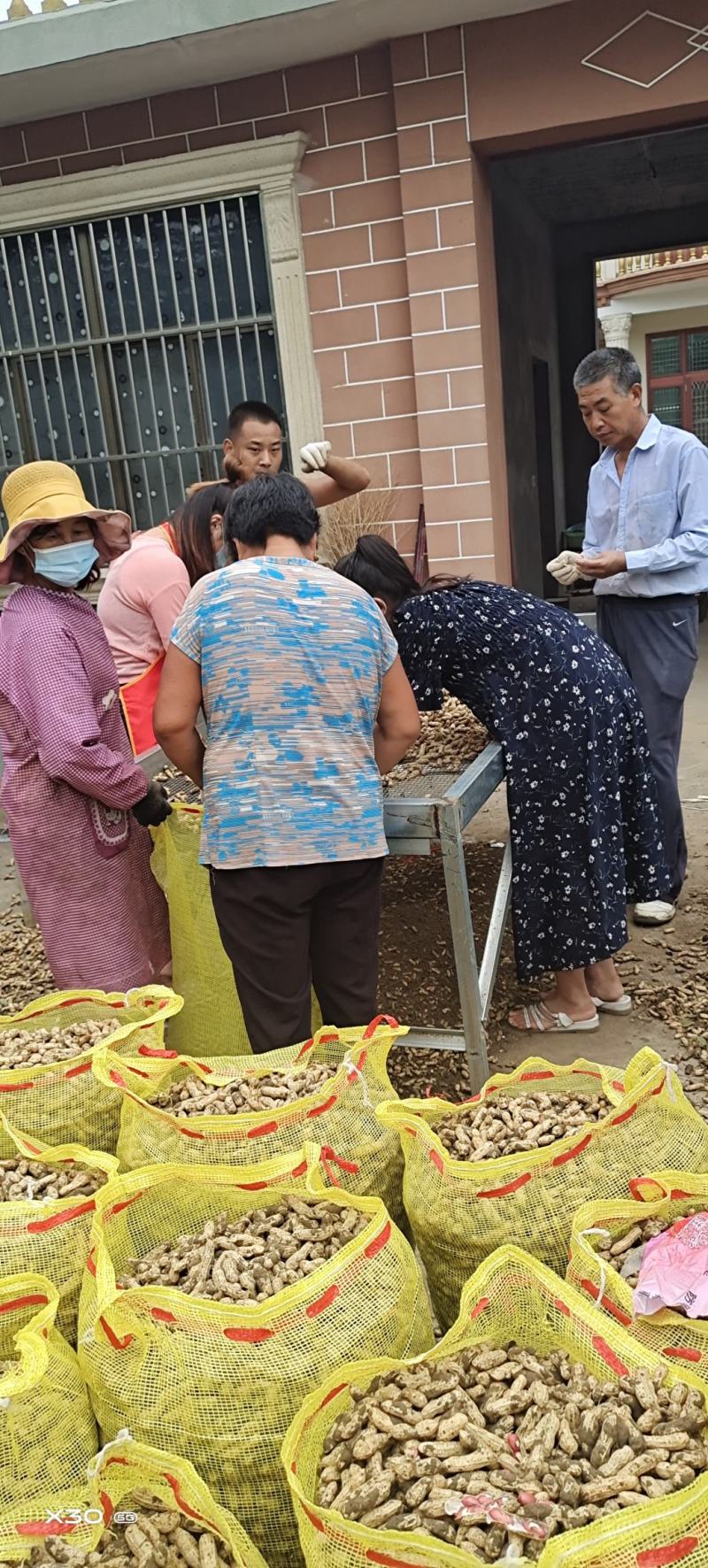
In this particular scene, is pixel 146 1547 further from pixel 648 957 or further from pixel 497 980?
pixel 648 957

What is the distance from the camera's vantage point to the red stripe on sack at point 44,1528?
48.4 inches

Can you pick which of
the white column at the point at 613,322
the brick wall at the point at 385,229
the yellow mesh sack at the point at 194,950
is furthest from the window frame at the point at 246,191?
the white column at the point at 613,322

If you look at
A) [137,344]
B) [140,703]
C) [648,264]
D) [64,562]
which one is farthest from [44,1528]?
[648,264]

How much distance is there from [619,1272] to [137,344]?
19.5ft

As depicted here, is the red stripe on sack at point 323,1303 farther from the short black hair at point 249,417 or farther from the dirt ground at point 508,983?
the short black hair at point 249,417

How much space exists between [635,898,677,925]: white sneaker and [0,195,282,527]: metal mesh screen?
357 centimetres

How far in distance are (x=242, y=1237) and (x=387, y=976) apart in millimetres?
2296

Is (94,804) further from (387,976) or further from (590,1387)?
(590,1387)

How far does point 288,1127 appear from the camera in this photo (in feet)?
5.93

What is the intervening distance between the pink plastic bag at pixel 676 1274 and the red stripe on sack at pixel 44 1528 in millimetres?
703

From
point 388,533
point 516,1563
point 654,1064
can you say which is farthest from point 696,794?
point 516,1563

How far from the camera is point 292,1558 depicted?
4.70ft

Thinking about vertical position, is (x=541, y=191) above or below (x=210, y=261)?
above

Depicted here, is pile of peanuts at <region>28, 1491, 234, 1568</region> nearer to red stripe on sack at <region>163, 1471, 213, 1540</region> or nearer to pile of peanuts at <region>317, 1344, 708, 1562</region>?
red stripe on sack at <region>163, 1471, 213, 1540</region>
